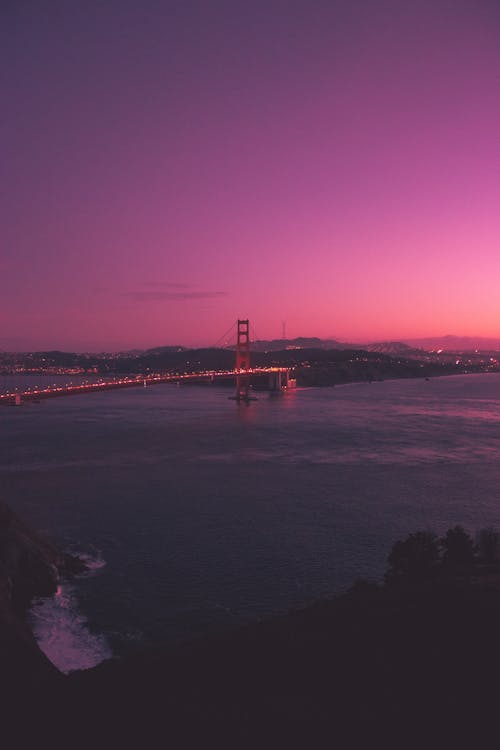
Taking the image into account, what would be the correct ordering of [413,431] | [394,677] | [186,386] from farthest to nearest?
[186,386], [413,431], [394,677]

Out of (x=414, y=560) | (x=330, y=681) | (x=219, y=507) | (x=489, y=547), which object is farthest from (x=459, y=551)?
(x=219, y=507)

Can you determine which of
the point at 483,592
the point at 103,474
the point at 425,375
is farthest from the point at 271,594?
the point at 425,375

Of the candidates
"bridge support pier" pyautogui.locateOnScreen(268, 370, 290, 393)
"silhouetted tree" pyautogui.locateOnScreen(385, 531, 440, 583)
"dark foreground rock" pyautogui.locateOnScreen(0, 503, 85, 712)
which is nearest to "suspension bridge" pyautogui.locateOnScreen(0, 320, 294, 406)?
"bridge support pier" pyautogui.locateOnScreen(268, 370, 290, 393)

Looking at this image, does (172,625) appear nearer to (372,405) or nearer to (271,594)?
(271,594)

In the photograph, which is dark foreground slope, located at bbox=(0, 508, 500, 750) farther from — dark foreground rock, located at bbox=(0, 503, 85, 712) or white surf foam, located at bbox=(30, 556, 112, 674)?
white surf foam, located at bbox=(30, 556, 112, 674)

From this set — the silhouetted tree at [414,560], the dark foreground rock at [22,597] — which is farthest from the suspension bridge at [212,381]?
the silhouetted tree at [414,560]

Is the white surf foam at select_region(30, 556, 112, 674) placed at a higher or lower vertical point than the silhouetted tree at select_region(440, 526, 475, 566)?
lower
